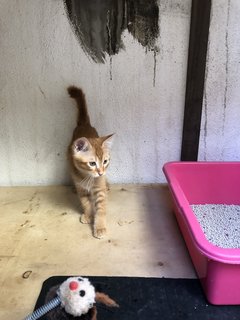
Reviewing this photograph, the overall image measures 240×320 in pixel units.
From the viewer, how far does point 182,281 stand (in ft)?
3.18

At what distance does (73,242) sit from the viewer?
116 cm

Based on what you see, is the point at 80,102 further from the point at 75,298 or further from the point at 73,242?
the point at 75,298

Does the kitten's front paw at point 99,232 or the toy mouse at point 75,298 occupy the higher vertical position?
the toy mouse at point 75,298

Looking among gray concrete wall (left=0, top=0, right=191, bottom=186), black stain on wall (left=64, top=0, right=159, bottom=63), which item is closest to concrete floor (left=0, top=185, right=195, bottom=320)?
gray concrete wall (left=0, top=0, right=191, bottom=186)

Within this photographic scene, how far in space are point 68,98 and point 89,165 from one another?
0.43 meters

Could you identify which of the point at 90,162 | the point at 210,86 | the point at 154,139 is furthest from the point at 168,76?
the point at 90,162

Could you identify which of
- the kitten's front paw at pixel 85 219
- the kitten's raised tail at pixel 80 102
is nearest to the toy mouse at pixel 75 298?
the kitten's front paw at pixel 85 219

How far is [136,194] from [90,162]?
0.41 m

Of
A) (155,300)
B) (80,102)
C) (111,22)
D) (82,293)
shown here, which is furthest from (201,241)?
(111,22)

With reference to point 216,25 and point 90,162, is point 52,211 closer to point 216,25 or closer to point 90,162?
point 90,162

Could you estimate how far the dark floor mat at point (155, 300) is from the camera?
851 mm

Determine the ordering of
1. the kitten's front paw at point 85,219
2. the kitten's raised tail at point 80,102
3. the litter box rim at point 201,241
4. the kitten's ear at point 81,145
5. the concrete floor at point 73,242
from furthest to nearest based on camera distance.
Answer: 1. the kitten's raised tail at point 80,102
2. the kitten's front paw at point 85,219
3. the kitten's ear at point 81,145
4. the concrete floor at point 73,242
5. the litter box rim at point 201,241

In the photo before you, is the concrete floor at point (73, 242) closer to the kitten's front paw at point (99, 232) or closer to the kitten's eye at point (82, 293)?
the kitten's front paw at point (99, 232)

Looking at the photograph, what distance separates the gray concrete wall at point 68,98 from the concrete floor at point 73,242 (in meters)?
0.15
